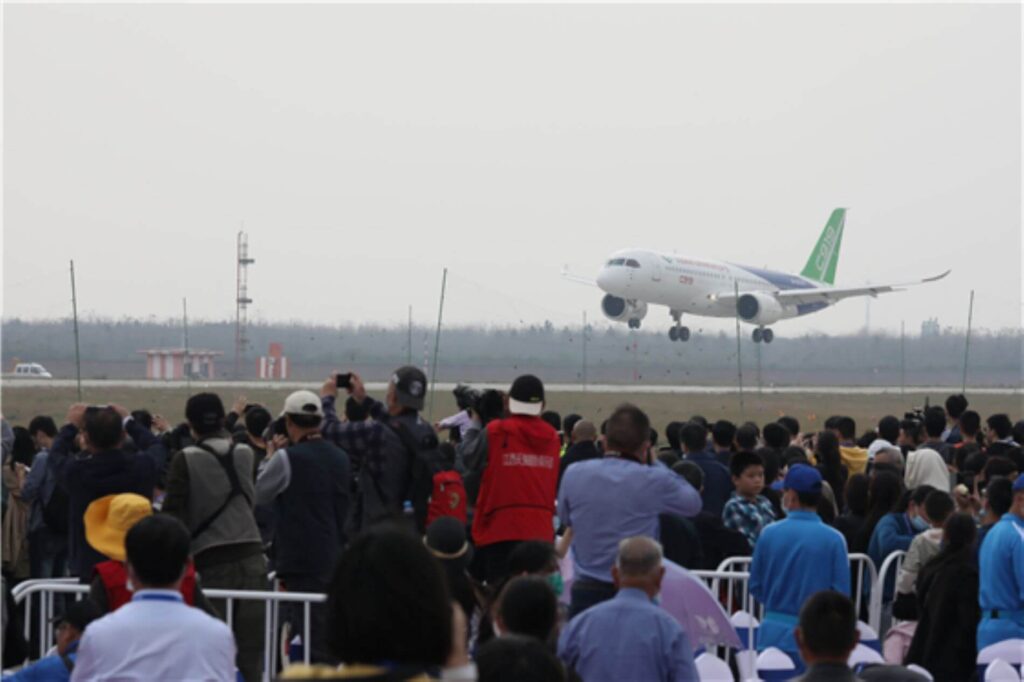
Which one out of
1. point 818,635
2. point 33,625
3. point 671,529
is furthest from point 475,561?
point 818,635

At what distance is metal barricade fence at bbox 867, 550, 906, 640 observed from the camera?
8.14m

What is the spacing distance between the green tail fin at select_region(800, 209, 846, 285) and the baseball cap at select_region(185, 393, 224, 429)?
64.9 m

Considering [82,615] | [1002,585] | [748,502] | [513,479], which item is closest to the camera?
[82,615]

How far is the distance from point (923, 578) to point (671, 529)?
4.38ft

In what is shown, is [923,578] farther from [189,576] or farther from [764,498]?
[189,576]

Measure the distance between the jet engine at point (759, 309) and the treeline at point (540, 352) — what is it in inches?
70.7

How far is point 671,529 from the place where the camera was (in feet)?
25.8

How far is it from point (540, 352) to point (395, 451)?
27151 millimetres

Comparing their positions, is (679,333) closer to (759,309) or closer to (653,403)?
(759,309)

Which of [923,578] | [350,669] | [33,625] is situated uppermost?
[350,669]

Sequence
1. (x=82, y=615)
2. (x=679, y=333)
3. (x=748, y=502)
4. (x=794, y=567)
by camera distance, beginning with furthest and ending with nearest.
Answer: (x=679, y=333) → (x=748, y=502) → (x=794, y=567) → (x=82, y=615)

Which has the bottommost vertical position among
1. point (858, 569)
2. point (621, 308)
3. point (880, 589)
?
point (880, 589)

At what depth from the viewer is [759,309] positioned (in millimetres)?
49438

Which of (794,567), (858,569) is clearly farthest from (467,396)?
(794,567)
